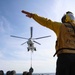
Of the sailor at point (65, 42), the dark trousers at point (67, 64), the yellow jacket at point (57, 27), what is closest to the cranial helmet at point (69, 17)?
the sailor at point (65, 42)

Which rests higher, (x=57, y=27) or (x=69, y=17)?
(x=69, y=17)

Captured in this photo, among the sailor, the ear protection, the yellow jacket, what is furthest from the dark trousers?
the ear protection

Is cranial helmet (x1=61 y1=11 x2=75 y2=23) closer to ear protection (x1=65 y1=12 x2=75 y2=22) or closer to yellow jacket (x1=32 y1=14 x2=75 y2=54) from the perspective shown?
ear protection (x1=65 y1=12 x2=75 y2=22)

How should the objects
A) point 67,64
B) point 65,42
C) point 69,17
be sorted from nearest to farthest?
1. point 67,64
2. point 65,42
3. point 69,17

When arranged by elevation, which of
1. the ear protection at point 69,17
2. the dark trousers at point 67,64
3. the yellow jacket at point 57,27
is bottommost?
the dark trousers at point 67,64

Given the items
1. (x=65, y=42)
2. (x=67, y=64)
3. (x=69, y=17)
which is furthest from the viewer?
(x=69, y=17)

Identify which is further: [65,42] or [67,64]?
[65,42]

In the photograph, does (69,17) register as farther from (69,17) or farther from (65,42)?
(65,42)

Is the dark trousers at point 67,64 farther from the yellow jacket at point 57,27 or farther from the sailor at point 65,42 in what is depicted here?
the yellow jacket at point 57,27

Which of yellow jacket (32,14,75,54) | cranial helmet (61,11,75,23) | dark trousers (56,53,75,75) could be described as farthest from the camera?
cranial helmet (61,11,75,23)

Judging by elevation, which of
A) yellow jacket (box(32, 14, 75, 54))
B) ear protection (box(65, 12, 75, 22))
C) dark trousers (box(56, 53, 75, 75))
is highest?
ear protection (box(65, 12, 75, 22))

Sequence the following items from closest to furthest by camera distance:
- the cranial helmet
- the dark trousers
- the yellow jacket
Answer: the dark trousers → the yellow jacket → the cranial helmet

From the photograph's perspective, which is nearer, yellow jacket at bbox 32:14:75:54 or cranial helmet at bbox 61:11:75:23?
yellow jacket at bbox 32:14:75:54

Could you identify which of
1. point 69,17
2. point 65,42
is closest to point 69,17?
point 69,17
